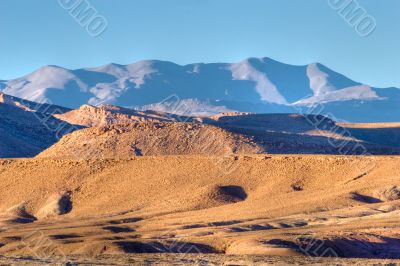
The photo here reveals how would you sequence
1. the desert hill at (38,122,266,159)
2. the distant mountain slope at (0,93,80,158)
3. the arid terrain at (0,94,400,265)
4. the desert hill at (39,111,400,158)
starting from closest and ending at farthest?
the arid terrain at (0,94,400,265), the desert hill at (38,122,266,159), the desert hill at (39,111,400,158), the distant mountain slope at (0,93,80,158)

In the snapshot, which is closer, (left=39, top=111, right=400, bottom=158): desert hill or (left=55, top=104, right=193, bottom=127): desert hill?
(left=39, top=111, right=400, bottom=158): desert hill

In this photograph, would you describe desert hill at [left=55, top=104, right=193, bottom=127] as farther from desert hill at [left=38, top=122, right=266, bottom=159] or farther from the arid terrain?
desert hill at [left=38, top=122, right=266, bottom=159]

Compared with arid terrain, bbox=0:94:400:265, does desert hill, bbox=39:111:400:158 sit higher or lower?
higher

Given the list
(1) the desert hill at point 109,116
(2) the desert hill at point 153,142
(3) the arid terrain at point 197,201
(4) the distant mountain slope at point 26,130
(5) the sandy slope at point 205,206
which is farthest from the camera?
(1) the desert hill at point 109,116

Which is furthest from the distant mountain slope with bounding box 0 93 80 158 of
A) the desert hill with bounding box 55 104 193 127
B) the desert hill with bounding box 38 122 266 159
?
the desert hill with bounding box 38 122 266 159

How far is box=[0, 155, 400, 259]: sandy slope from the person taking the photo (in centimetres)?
4644

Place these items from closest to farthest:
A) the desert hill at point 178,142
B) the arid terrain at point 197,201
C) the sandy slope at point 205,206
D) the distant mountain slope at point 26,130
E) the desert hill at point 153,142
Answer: the arid terrain at point 197,201 < the sandy slope at point 205,206 < the desert hill at point 153,142 < the desert hill at point 178,142 < the distant mountain slope at point 26,130

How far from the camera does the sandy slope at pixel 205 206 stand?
152 ft

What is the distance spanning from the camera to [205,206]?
65.9 m

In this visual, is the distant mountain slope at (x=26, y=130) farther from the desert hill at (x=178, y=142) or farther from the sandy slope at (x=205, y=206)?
the sandy slope at (x=205, y=206)

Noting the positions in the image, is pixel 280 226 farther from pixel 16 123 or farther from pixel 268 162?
pixel 16 123

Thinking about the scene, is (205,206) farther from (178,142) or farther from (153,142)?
(153,142)

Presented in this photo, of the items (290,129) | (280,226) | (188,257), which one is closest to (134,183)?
(280,226)

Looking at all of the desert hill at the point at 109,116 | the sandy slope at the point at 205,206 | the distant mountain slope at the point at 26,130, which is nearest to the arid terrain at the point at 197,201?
the sandy slope at the point at 205,206
